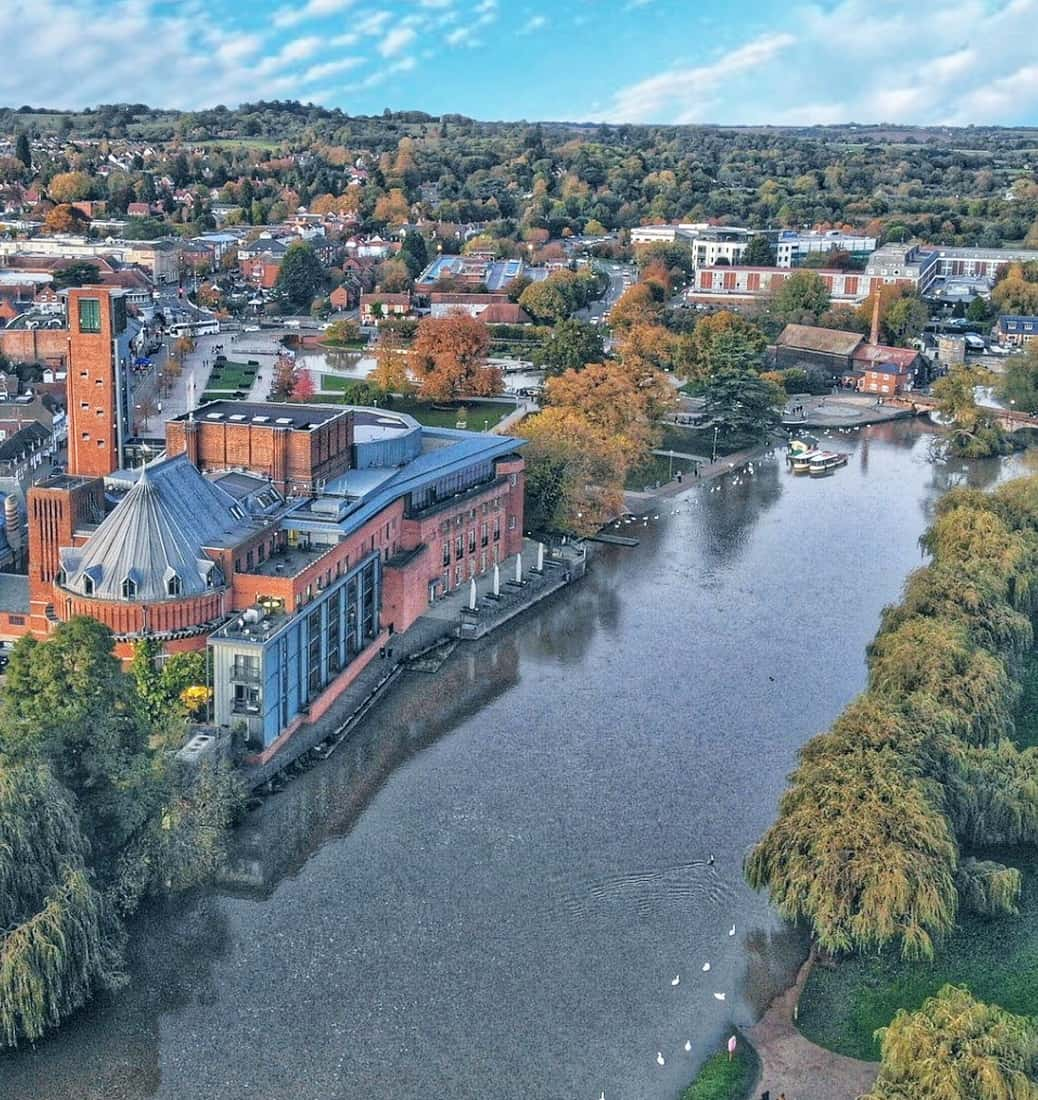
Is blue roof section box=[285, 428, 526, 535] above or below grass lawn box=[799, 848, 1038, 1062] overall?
above

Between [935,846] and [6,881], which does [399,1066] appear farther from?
[935,846]

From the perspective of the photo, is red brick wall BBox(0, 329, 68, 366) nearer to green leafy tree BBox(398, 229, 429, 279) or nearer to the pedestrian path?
green leafy tree BBox(398, 229, 429, 279)

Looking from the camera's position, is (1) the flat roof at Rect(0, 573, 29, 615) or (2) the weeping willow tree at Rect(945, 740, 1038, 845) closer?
(2) the weeping willow tree at Rect(945, 740, 1038, 845)

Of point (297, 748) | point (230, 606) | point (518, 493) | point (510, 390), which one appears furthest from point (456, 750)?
point (510, 390)

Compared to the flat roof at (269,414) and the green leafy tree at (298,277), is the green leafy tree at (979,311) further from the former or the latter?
the flat roof at (269,414)

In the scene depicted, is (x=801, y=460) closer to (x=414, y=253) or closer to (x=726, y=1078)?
(x=726, y=1078)

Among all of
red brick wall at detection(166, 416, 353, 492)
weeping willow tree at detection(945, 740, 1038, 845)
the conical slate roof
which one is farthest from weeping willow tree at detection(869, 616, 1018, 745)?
red brick wall at detection(166, 416, 353, 492)

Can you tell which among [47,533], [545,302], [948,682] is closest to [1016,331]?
[545,302]
